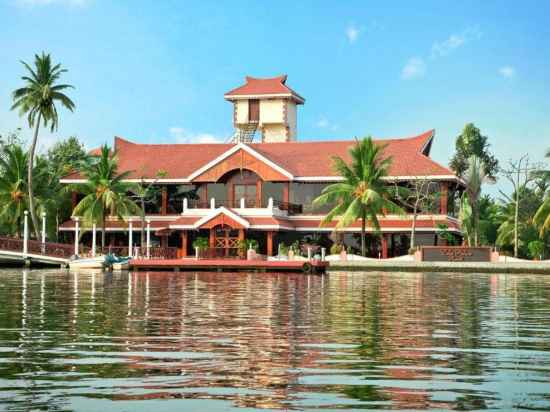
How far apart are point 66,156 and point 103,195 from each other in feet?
59.8

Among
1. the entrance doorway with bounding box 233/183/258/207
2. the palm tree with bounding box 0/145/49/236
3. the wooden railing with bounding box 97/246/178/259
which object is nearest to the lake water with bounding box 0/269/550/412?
the wooden railing with bounding box 97/246/178/259

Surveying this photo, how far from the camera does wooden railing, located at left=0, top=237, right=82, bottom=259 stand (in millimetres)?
53688

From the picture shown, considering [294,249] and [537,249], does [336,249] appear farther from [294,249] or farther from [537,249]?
[537,249]

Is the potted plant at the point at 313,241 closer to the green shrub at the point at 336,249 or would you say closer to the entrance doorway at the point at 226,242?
the green shrub at the point at 336,249

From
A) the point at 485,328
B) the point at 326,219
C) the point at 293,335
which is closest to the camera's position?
the point at 293,335

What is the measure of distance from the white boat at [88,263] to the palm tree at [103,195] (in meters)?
5.07

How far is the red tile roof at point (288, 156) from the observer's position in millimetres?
59875

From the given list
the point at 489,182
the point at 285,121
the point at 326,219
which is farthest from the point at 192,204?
the point at 489,182

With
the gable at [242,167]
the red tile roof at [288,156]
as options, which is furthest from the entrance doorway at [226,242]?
the red tile roof at [288,156]

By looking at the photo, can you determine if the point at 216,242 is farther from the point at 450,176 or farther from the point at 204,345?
the point at 204,345

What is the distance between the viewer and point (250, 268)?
48.8 m

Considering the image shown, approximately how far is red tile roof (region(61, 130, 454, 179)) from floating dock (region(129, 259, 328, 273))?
12.2 m

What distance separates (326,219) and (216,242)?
750cm

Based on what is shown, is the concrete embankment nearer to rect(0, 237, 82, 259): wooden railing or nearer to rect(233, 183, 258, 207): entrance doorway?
rect(233, 183, 258, 207): entrance doorway
